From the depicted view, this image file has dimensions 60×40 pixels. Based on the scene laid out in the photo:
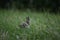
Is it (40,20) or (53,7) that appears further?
(53,7)

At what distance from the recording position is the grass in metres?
7.45

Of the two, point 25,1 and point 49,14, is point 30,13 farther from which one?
point 25,1

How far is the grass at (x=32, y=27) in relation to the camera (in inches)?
293

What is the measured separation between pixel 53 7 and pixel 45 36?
4.13 m

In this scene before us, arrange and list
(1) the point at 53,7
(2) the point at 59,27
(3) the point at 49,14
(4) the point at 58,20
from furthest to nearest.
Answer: (1) the point at 53,7 < (3) the point at 49,14 < (4) the point at 58,20 < (2) the point at 59,27

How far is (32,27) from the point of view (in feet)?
27.1

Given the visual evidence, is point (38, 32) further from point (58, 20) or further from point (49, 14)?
point (49, 14)

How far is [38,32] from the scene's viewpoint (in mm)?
7812

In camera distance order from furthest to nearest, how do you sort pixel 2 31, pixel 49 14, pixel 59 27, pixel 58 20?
1. pixel 49 14
2. pixel 58 20
3. pixel 59 27
4. pixel 2 31

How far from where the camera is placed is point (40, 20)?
9.16 m

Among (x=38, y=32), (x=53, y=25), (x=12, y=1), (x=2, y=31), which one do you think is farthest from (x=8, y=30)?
(x=12, y=1)

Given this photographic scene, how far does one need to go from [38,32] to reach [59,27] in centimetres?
102

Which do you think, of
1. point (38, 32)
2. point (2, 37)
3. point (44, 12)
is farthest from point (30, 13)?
point (2, 37)

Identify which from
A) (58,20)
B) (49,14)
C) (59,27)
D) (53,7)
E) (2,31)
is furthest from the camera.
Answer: (53,7)
